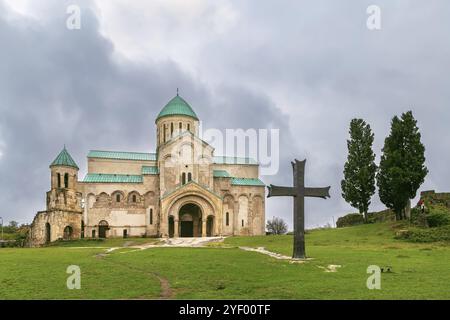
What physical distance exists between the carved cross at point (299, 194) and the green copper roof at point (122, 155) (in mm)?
40377

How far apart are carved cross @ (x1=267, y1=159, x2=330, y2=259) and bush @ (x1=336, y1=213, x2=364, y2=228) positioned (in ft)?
117

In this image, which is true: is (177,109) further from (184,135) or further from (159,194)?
(159,194)

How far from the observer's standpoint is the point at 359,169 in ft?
153

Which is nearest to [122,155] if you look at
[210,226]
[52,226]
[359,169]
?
[52,226]

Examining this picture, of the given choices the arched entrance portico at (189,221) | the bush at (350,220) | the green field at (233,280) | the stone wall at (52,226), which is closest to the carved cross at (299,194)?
the green field at (233,280)

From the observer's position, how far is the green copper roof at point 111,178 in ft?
175

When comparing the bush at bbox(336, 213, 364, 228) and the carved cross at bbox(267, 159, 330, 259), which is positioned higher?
the carved cross at bbox(267, 159, 330, 259)

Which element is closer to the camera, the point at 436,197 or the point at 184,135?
the point at 436,197

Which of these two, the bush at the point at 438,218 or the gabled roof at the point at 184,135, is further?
the gabled roof at the point at 184,135

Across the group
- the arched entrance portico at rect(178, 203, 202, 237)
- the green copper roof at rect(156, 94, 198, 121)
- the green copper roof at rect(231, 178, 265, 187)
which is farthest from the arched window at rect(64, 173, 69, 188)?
Result: the green copper roof at rect(231, 178, 265, 187)

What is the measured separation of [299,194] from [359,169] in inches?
1069

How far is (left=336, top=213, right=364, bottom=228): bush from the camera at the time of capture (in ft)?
182

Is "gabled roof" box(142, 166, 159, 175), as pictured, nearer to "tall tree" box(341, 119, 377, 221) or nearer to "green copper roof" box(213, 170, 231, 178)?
"green copper roof" box(213, 170, 231, 178)

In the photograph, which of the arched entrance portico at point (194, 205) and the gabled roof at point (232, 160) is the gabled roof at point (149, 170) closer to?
the arched entrance portico at point (194, 205)
